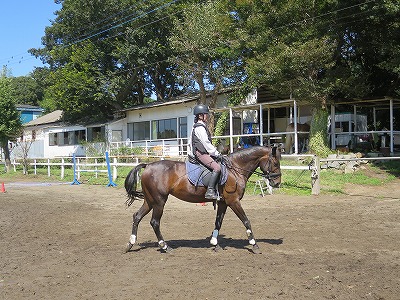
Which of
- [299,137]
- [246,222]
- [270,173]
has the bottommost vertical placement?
[246,222]

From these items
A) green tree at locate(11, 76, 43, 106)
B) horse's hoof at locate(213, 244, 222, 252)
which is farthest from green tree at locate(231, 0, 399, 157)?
green tree at locate(11, 76, 43, 106)

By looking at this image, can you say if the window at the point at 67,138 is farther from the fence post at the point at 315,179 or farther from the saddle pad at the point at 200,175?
the saddle pad at the point at 200,175

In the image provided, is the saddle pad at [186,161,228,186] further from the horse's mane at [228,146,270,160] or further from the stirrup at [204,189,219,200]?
the horse's mane at [228,146,270,160]

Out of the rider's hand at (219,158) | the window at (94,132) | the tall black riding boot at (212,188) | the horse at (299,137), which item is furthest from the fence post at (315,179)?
the window at (94,132)

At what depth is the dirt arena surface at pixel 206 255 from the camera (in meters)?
5.54

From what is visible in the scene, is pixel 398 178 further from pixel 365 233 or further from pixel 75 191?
pixel 75 191

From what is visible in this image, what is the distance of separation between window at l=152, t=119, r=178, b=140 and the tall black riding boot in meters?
25.4

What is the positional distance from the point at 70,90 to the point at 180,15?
11282 mm

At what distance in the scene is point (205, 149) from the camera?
7672 millimetres

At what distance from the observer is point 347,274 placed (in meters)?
6.01

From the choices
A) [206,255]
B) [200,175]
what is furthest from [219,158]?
[206,255]

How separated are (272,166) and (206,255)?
2050mm

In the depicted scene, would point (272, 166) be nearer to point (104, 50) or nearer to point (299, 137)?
point (299, 137)

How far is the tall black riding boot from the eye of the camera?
7551mm
